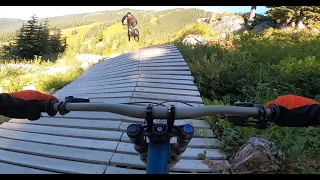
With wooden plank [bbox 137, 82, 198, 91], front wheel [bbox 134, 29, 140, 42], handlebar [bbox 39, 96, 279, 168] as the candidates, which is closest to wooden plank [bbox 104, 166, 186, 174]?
handlebar [bbox 39, 96, 279, 168]

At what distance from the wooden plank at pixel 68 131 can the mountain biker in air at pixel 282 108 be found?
245cm

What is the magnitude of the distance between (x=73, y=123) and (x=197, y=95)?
6.99 feet

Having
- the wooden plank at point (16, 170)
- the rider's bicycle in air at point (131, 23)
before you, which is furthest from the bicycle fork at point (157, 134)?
the rider's bicycle in air at point (131, 23)

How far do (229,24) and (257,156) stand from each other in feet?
46.7

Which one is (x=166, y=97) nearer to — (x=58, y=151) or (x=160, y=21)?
(x=58, y=151)

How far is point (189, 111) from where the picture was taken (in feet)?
4.23

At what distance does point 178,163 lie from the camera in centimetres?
320

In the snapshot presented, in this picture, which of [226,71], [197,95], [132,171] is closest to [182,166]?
[132,171]

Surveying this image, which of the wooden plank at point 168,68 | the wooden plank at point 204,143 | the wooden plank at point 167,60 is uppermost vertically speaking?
the wooden plank at point 167,60

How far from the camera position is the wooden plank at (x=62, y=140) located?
3724mm

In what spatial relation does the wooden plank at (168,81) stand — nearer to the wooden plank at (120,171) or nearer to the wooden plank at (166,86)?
the wooden plank at (166,86)

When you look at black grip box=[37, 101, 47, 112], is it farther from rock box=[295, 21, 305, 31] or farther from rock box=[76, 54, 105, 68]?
rock box=[295, 21, 305, 31]

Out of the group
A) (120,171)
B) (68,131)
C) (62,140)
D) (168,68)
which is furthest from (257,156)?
(168,68)
